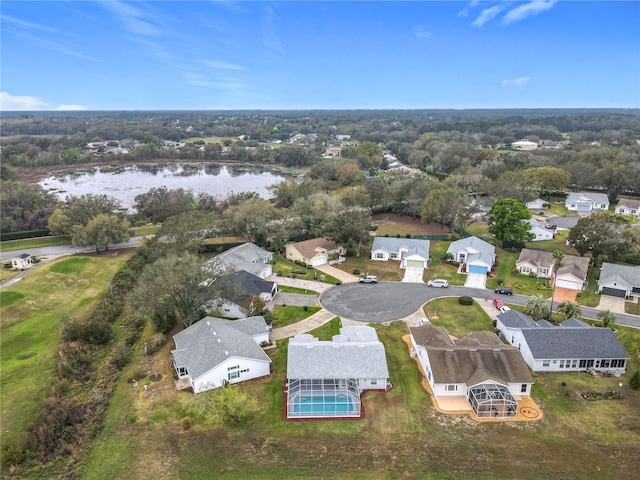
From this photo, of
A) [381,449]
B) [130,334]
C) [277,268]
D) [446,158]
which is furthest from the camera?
[446,158]

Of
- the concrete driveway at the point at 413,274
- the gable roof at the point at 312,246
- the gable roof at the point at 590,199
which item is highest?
the gable roof at the point at 590,199

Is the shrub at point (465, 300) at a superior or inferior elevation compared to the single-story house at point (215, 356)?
inferior

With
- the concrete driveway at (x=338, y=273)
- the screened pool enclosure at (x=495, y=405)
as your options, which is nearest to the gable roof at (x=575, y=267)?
the concrete driveway at (x=338, y=273)

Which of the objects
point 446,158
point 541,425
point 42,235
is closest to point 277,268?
point 541,425

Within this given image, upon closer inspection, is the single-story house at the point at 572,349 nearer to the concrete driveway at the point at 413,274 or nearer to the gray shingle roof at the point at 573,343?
the gray shingle roof at the point at 573,343

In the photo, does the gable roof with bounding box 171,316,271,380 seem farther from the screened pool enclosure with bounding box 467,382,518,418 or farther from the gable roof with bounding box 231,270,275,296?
the screened pool enclosure with bounding box 467,382,518,418

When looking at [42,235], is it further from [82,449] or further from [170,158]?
[170,158]

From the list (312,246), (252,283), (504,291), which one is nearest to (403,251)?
(312,246)
